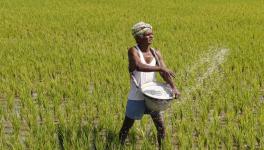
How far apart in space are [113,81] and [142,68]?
2.64 meters

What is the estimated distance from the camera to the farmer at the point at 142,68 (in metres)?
3.40

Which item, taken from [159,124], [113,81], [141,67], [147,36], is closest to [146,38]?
[147,36]

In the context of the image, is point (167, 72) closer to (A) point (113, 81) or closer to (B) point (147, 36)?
(B) point (147, 36)

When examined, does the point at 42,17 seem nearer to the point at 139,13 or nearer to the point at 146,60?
the point at 139,13

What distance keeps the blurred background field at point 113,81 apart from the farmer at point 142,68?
0.90ft

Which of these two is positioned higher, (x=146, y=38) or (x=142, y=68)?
(x=146, y=38)

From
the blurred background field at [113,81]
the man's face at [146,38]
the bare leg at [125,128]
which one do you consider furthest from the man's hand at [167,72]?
the blurred background field at [113,81]

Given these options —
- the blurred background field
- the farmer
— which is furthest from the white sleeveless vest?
the blurred background field

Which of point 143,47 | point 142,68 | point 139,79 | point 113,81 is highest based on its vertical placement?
point 143,47

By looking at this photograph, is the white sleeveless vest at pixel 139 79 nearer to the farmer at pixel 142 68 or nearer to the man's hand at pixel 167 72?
the farmer at pixel 142 68

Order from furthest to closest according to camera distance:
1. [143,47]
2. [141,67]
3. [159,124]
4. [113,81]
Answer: [113,81] → [159,124] → [143,47] → [141,67]

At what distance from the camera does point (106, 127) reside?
425cm

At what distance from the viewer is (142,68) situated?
3.38 meters

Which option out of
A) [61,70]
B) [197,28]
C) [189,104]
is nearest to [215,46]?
[197,28]
